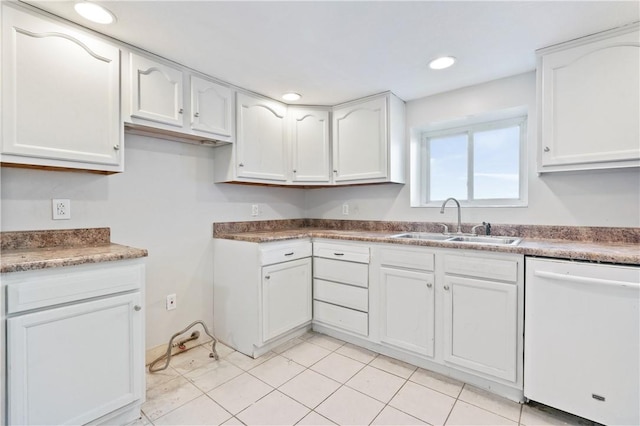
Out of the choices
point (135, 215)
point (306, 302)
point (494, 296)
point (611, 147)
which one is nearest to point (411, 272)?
point (494, 296)

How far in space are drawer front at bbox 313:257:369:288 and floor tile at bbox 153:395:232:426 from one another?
1.19 m

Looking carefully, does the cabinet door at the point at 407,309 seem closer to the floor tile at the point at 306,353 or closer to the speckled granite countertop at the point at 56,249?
the floor tile at the point at 306,353

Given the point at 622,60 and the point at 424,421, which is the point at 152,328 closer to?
the point at 424,421

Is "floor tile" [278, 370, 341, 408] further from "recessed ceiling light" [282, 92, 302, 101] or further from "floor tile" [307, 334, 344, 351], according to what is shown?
"recessed ceiling light" [282, 92, 302, 101]

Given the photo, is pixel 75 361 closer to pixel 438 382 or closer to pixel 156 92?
pixel 156 92

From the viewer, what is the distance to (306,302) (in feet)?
8.32

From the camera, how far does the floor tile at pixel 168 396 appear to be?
5.25 feet

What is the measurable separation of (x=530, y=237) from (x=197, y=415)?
239 centimetres

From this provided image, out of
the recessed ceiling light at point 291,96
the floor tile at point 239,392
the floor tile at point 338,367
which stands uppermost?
the recessed ceiling light at point 291,96

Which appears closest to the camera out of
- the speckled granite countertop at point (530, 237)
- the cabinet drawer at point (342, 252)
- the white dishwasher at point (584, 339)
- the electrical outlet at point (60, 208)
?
the white dishwasher at point (584, 339)

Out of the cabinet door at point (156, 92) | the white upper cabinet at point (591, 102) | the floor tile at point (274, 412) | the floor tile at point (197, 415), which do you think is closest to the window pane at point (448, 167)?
the white upper cabinet at point (591, 102)

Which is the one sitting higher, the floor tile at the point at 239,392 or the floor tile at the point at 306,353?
the floor tile at the point at 306,353

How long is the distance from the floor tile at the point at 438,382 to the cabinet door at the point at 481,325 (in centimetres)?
13

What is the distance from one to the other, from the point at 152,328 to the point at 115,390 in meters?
0.71
